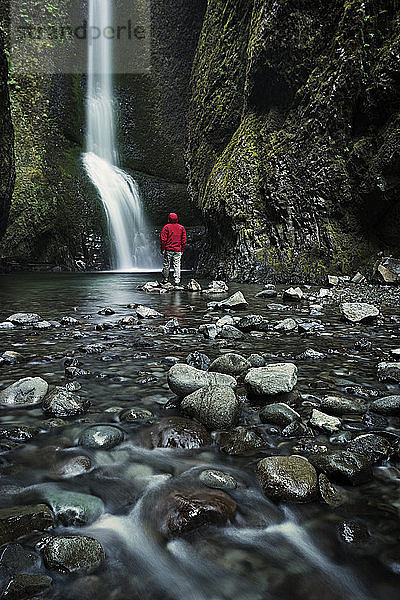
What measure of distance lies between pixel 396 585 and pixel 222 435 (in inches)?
37.9

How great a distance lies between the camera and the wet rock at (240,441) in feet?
5.84

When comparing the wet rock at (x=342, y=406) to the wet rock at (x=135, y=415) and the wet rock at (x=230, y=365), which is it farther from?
the wet rock at (x=135, y=415)

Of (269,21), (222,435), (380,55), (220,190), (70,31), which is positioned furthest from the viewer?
(70,31)

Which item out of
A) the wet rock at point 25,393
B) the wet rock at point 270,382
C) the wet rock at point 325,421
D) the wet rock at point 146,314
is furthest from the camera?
the wet rock at point 146,314

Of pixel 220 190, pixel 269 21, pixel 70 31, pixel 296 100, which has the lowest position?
pixel 220 190

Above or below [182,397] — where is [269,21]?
above

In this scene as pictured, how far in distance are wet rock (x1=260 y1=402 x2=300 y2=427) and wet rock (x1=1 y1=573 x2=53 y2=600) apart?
126cm

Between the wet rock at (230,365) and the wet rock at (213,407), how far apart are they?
781mm

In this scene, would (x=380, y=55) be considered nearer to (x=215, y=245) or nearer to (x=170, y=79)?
(x=215, y=245)

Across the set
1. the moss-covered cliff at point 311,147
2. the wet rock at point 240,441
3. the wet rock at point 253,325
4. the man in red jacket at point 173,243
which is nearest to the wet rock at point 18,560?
the wet rock at point 240,441

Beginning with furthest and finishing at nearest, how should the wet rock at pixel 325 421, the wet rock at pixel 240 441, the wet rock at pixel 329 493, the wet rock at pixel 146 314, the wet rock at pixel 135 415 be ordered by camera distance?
the wet rock at pixel 146 314 → the wet rock at pixel 135 415 → the wet rock at pixel 325 421 → the wet rock at pixel 240 441 → the wet rock at pixel 329 493

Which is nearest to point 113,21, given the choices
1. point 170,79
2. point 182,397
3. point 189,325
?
point 170,79

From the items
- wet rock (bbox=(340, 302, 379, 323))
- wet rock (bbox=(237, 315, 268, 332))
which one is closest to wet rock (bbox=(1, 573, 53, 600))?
wet rock (bbox=(237, 315, 268, 332))

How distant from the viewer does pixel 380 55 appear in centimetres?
1084
